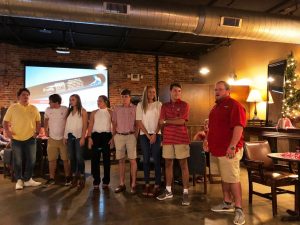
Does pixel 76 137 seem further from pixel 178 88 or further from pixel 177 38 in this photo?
pixel 177 38

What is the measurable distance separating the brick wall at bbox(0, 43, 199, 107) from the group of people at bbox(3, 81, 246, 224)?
445 centimetres

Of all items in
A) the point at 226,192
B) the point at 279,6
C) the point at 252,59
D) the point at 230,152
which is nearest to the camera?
the point at 230,152

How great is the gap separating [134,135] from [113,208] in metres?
1.12

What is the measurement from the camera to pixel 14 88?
860 centimetres

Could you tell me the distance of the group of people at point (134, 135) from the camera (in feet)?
10.2

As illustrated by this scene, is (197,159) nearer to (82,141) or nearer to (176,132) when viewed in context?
(176,132)

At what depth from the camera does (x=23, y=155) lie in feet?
15.4

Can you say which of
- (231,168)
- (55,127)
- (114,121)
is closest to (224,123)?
(231,168)

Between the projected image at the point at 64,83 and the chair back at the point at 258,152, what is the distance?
6.21 metres

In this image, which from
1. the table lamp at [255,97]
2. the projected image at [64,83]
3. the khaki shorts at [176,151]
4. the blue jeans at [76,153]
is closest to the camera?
the khaki shorts at [176,151]

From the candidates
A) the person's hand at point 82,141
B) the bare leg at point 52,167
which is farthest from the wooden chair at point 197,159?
the bare leg at point 52,167

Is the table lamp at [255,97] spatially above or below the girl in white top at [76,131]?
above

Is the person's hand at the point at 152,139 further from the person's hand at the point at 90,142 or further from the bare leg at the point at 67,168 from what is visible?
the bare leg at the point at 67,168

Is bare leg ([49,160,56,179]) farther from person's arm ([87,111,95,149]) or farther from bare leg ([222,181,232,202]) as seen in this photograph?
bare leg ([222,181,232,202])
